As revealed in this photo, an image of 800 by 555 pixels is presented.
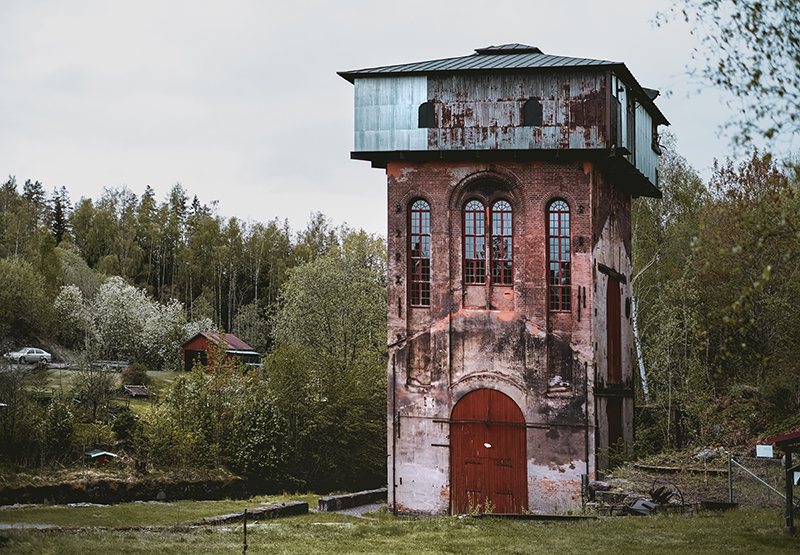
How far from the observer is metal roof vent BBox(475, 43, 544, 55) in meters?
27.9

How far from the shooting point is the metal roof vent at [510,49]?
27938 millimetres

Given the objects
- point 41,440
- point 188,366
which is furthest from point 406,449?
point 188,366

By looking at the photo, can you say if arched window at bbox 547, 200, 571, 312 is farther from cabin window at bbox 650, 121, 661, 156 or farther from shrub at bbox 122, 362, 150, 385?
shrub at bbox 122, 362, 150, 385

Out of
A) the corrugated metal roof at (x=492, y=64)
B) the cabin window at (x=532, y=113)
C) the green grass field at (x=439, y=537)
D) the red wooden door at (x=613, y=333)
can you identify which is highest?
the corrugated metal roof at (x=492, y=64)

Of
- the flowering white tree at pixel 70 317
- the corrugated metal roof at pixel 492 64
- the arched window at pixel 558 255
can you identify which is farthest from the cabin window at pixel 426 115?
the flowering white tree at pixel 70 317

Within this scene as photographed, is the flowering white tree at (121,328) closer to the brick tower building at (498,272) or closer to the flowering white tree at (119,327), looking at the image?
the flowering white tree at (119,327)

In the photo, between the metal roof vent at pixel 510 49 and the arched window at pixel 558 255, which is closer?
the arched window at pixel 558 255

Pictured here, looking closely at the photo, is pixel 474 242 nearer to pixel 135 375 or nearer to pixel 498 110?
pixel 498 110

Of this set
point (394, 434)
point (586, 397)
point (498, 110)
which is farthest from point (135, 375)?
point (586, 397)

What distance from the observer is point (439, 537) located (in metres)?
16.5

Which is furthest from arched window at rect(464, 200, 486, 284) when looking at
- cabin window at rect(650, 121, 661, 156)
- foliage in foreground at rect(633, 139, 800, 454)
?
cabin window at rect(650, 121, 661, 156)

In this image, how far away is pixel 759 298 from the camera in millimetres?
30875

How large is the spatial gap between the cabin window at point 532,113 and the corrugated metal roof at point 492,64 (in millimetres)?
1058

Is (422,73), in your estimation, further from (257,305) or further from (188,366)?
(257,305)
